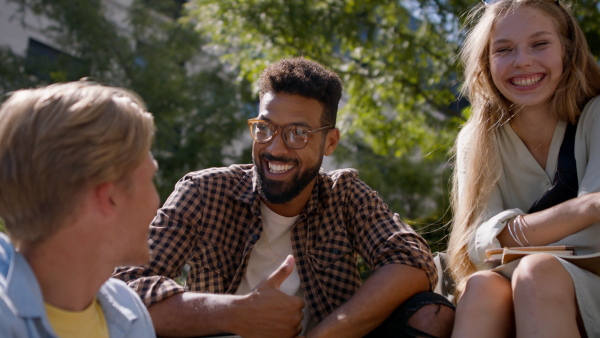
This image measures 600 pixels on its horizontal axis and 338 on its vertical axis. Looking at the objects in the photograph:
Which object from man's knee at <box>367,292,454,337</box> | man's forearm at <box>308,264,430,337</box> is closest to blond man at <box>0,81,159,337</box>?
man's forearm at <box>308,264,430,337</box>

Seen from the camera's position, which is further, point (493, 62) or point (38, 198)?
point (493, 62)

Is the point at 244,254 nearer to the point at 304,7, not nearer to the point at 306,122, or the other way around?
the point at 306,122

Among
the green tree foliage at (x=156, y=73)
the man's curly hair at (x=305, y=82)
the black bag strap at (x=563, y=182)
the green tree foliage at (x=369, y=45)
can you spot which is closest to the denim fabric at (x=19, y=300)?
the man's curly hair at (x=305, y=82)

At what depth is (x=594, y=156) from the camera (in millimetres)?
2811

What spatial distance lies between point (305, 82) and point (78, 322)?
5.80 ft

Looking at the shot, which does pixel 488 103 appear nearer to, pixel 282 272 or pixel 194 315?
pixel 282 272

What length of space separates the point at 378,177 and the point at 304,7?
6573mm

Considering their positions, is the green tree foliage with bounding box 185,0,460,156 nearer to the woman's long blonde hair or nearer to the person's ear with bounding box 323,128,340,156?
the woman's long blonde hair

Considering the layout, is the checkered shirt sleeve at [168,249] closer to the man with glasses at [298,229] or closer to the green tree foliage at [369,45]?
the man with glasses at [298,229]

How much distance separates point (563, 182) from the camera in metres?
2.93

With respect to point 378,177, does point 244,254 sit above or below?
above

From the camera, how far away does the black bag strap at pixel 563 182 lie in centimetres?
291

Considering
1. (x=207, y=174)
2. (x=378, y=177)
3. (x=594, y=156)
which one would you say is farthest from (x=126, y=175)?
(x=378, y=177)

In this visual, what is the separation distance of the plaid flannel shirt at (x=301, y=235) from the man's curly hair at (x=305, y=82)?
14.5 inches
